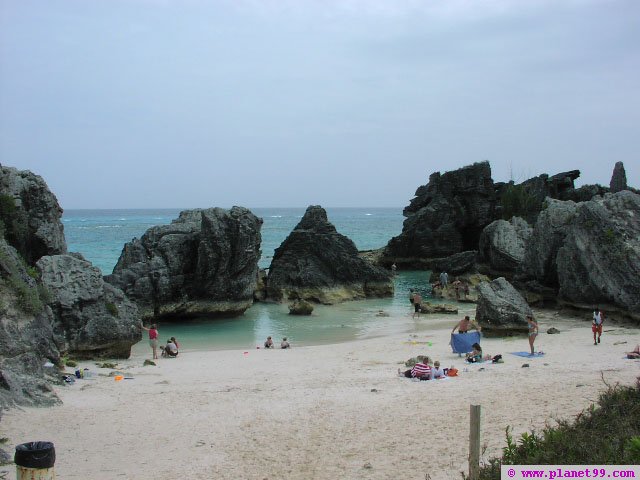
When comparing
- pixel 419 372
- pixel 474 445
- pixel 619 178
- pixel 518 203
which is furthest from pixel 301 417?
pixel 518 203

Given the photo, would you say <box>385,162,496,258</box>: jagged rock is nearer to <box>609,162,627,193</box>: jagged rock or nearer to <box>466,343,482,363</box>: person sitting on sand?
<box>609,162,627,193</box>: jagged rock

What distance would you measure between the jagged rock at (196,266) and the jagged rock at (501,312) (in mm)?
14873

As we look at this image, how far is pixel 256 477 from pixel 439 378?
765 cm

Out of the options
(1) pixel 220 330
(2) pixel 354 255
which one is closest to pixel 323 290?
(2) pixel 354 255

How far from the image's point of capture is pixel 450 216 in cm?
6391

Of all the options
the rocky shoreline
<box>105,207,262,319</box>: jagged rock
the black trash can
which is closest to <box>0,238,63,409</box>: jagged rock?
the rocky shoreline

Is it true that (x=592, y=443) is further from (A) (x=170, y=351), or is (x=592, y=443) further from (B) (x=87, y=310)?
(B) (x=87, y=310)

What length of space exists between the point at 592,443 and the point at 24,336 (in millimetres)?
13505

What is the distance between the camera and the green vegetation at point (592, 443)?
710 centimetres

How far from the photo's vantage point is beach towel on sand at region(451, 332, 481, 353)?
67.1ft

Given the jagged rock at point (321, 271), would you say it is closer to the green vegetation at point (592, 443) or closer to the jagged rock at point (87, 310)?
the jagged rock at point (87, 310)

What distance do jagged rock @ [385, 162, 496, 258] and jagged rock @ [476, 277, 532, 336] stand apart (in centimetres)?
3893

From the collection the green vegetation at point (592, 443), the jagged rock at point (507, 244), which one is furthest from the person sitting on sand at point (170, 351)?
the jagged rock at point (507, 244)

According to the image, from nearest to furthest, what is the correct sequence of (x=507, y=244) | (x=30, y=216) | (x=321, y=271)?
(x=30, y=216)
(x=321, y=271)
(x=507, y=244)
